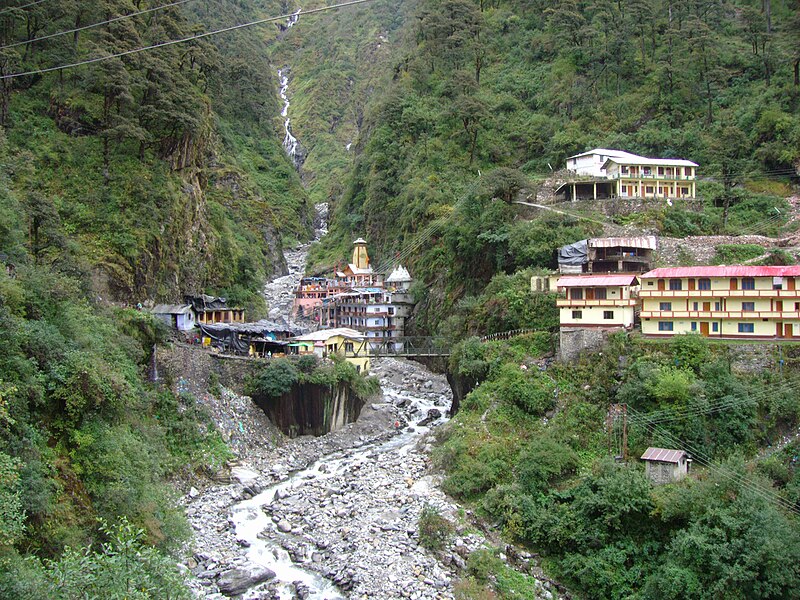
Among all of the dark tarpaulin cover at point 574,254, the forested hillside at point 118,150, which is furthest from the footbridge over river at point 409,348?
the forested hillside at point 118,150

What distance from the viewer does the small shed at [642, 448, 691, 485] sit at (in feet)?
69.9

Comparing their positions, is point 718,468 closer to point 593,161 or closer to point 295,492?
point 295,492

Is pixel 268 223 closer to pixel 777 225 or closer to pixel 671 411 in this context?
pixel 777 225

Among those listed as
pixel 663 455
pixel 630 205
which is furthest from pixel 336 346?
pixel 663 455

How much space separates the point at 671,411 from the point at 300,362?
16.5 m

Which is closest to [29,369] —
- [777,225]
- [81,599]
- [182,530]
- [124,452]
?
[124,452]

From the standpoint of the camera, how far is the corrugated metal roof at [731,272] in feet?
83.3

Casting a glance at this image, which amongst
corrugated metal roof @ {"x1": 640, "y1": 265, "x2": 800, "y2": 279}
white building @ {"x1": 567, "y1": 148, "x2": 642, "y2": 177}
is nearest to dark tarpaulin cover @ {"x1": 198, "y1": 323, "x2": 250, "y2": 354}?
corrugated metal roof @ {"x1": 640, "y1": 265, "x2": 800, "y2": 279}

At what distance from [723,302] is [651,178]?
51.3ft

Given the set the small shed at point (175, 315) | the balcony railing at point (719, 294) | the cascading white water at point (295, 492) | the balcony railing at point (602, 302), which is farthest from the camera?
Answer: the small shed at point (175, 315)

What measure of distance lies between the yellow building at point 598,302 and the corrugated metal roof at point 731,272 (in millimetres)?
1064

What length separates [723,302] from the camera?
2619 cm

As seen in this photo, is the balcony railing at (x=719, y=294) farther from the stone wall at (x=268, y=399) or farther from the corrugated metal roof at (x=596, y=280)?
the stone wall at (x=268, y=399)

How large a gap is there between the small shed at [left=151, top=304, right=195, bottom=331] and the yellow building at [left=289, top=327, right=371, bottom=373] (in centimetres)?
509
